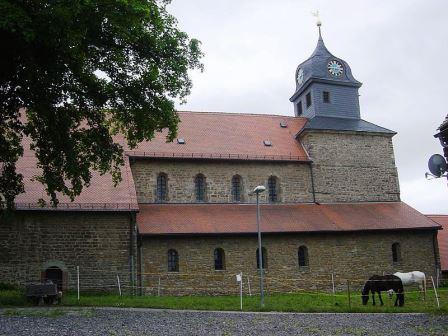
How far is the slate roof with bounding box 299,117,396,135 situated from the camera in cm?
3078

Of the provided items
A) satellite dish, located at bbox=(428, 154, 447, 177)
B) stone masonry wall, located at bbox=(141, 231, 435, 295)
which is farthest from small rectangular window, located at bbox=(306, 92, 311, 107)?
satellite dish, located at bbox=(428, 154, 447, 177)

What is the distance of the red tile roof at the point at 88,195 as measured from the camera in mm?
22469

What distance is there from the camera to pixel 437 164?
1046 cm

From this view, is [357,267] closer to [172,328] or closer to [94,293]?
[94,293]

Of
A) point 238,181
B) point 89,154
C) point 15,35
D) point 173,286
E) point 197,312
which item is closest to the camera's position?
point 15,35

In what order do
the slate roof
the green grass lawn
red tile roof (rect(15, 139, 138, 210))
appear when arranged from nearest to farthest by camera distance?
the green grass lawn < red tile roof (rect(15, 139, 138, 210)) < the slate roof

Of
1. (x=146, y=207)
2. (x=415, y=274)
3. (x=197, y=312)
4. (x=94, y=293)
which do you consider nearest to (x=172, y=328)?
(x=197, y=312)

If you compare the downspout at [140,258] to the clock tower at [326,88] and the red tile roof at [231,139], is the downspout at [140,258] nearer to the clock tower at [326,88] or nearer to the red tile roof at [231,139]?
the red tile roof at [231,139]

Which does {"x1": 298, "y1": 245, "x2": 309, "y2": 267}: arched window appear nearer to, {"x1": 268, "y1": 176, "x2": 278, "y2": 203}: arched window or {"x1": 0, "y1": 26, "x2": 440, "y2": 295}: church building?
{"x1": 0, "y1": 26, "x2": 440, "y2": 295}: church building

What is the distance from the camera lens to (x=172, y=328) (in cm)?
1181

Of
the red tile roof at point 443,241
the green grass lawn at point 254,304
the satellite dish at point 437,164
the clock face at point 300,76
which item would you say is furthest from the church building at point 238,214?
the satellite dish at point 437,164

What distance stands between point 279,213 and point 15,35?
17.1 meters

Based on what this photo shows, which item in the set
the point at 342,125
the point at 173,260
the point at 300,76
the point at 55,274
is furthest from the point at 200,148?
the point at 300,76

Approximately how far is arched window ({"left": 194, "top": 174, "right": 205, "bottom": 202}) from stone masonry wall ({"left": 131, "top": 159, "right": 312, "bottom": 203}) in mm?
235
